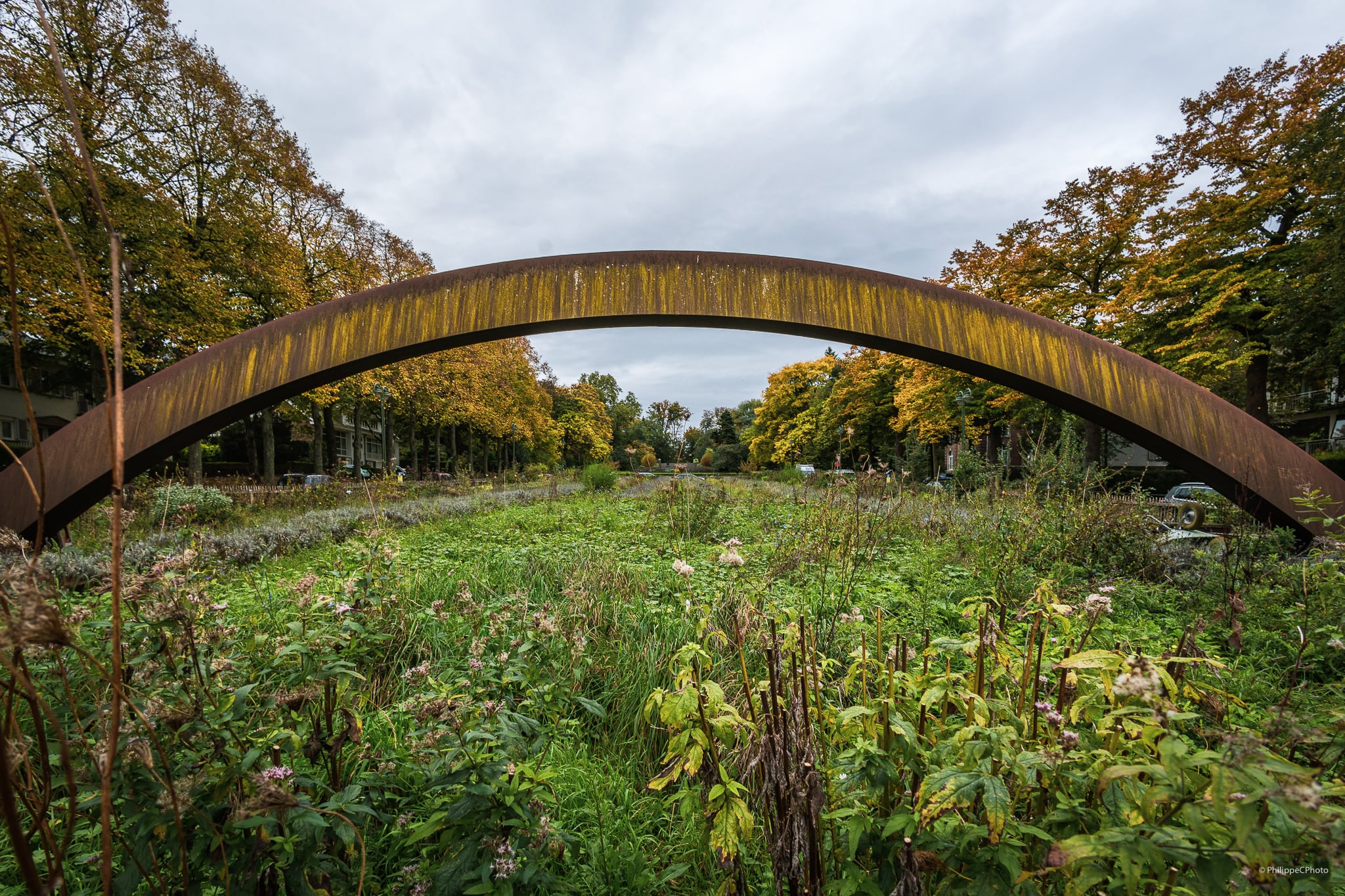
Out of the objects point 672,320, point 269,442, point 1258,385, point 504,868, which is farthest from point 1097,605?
point 1258,385

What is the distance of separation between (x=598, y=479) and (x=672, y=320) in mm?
12742

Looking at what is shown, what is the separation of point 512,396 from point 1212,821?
26.6m

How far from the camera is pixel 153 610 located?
157 cm

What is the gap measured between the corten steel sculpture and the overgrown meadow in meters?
1.37

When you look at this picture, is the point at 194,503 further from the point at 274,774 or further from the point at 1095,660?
the point at 1095,660

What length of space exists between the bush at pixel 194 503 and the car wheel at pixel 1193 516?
11514 mm

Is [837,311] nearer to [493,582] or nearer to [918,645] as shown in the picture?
[918,645]

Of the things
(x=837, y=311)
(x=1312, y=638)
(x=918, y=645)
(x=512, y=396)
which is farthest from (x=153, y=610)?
(x=512, y=396)

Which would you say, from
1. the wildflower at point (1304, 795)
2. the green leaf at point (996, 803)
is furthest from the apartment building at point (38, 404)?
the wildflower at point (1304, 795)

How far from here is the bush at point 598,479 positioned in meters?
17.0

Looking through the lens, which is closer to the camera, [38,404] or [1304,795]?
[1304,795]

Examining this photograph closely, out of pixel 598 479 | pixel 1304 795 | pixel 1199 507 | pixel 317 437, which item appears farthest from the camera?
pixel 317 437

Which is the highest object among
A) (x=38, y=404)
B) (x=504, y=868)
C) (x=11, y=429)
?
(x=38, y=404)

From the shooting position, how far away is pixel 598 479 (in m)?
17.0
